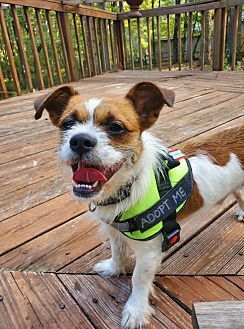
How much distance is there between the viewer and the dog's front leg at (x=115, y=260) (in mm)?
1515

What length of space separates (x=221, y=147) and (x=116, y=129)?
2.25 feet

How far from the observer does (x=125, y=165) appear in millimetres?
1279

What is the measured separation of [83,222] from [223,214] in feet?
2.97

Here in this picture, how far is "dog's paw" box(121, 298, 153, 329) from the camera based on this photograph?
129 cm

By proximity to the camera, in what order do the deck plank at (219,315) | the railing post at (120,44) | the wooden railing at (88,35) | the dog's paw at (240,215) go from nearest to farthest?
1. the deck plank at (219,315)
2. the dog's paw at (240,215)
3. the wooden railing at (88,35)
4. the railing post at (120,44)

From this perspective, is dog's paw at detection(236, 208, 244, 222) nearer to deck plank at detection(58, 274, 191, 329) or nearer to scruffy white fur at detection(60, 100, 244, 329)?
scruffy white fur at detection(60, 100, 244, 329)

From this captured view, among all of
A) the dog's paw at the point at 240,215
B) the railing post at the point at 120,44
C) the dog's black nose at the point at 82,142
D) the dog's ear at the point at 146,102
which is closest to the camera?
the dog's black nose at the point at 82,142

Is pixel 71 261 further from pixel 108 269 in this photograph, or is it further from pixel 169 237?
pixel 169 237

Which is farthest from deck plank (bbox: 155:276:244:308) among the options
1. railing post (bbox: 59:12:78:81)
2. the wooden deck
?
railing post (bbox: 59:12:78:81)

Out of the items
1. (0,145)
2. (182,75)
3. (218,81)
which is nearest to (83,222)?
(0,145)

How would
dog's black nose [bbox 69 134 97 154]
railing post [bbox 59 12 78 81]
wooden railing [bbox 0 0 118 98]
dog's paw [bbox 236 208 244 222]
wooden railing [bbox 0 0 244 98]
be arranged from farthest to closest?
railing post [bbox 59 12 78 81] → wooden railing [bbox 0 0 244 98] → wooden railing [bbox 0 0 118 98] → dog's paw [bbox 236 208 244 222] → dog's black nose [bbox 69 134 97 154]

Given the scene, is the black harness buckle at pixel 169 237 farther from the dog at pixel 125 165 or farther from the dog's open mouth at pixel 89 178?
the dog's open mouth at pixel 89 178

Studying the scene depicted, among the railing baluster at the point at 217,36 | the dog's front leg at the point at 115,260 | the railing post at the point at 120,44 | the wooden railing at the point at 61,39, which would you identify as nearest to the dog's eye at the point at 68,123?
the dog's front leg at the point at 115,260

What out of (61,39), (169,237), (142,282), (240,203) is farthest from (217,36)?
(142,282)
